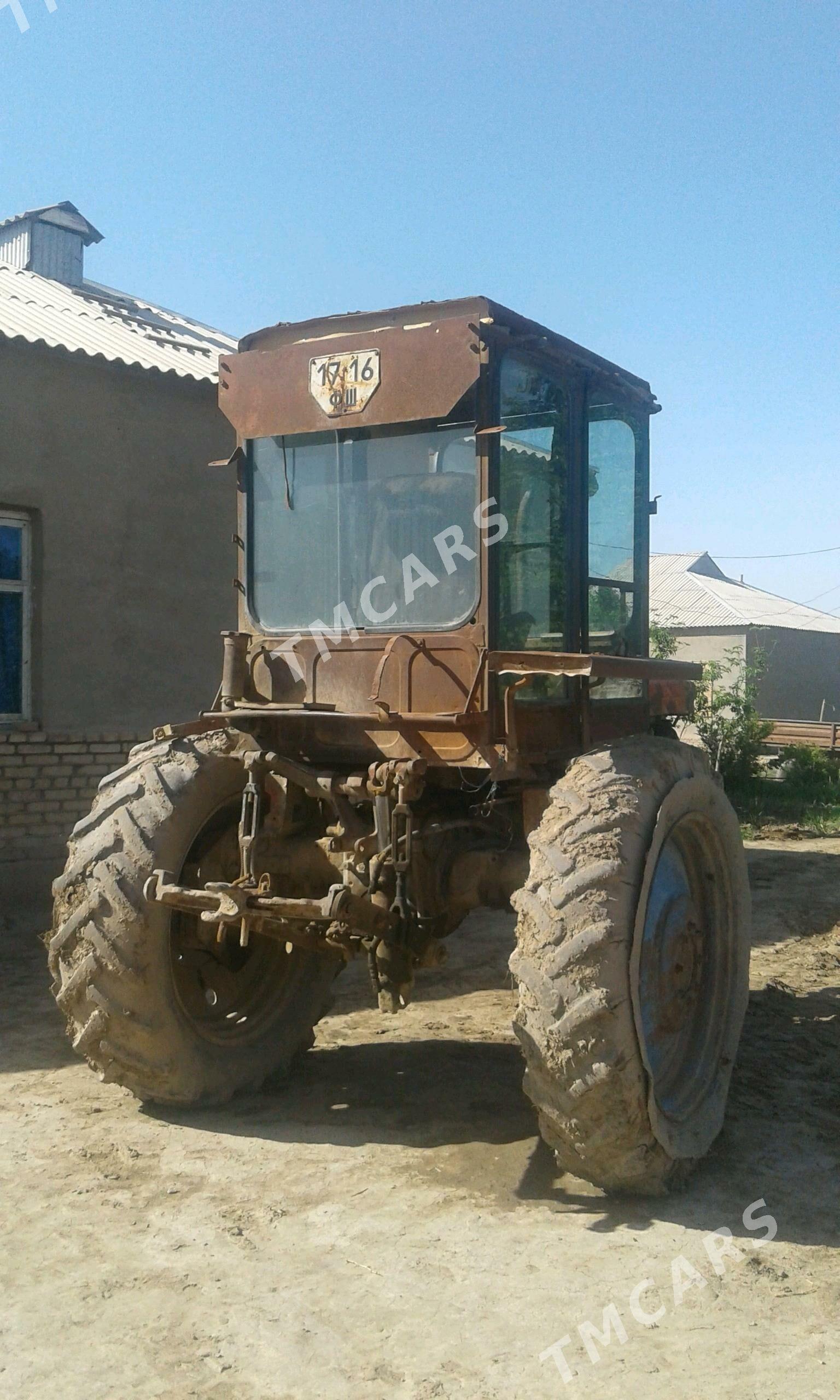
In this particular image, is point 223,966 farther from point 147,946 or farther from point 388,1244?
point 388,1244

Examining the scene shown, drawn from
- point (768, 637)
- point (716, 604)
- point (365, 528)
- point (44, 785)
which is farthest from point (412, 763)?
point (716, 604)

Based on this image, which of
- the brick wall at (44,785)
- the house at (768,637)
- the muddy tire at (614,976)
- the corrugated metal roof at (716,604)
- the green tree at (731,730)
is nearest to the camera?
the muddy tire at (614,976)

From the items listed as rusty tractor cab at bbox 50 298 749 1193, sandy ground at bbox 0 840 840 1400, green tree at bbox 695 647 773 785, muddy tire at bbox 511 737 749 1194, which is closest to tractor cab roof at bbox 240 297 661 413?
rusty tractor cab at bbox 50 298 749 1193

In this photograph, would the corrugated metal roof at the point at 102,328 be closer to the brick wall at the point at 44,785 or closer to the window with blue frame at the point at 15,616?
the window with blue frame at the point at 15,616

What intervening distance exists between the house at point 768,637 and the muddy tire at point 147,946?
19.9 meters

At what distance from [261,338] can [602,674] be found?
1899 mm

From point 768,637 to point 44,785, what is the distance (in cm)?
2007

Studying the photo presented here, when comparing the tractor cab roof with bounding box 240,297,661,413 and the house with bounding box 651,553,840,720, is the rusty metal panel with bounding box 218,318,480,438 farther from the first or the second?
the house with bounding box 651,553,840,720

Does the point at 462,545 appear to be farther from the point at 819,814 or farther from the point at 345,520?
the point at 819,814

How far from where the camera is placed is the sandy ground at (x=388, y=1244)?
298cm

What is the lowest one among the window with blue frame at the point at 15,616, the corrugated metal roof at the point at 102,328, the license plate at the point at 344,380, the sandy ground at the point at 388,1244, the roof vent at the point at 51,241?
the sandy ground at the point at 388,1244

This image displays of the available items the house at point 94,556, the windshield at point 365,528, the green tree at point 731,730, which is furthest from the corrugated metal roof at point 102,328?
the green tree at point 731,730

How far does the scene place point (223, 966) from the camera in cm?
515

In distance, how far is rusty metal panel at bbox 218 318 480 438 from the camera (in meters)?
4.34
